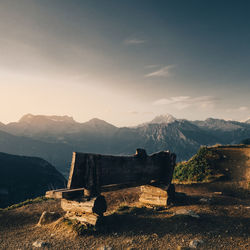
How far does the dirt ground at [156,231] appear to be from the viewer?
6.68m

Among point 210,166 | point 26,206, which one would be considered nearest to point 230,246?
point 26,206

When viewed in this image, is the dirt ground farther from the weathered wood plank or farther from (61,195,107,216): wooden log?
the weathered wood plank

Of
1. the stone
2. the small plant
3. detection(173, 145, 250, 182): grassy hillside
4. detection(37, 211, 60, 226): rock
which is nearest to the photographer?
the stone

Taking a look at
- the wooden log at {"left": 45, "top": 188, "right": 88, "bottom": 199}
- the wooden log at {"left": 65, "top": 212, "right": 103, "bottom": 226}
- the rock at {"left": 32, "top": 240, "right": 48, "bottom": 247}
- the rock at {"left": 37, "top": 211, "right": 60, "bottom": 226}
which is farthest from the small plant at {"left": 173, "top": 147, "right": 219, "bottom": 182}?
the rock at {"left": 32, "top": 240, "right": 48, "bottom": 247}

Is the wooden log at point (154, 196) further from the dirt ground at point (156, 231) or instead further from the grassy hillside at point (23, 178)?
the grassy hillside at point (23, 178)

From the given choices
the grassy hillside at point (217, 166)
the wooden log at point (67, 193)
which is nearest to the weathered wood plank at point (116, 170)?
the wooden log at point (67, 193)

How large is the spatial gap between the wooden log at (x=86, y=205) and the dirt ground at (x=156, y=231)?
0.75m

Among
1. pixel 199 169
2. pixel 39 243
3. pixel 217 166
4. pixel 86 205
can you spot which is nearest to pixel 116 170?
pixel 86 205

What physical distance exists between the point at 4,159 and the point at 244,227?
93.0 m

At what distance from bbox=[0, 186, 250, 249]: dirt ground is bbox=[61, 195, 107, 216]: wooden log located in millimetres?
755

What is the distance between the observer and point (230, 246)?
6277 mm

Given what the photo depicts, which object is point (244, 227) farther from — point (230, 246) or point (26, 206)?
point (26, 206)

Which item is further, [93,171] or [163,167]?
[163,167]

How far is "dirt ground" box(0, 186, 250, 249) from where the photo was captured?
21.9ft
